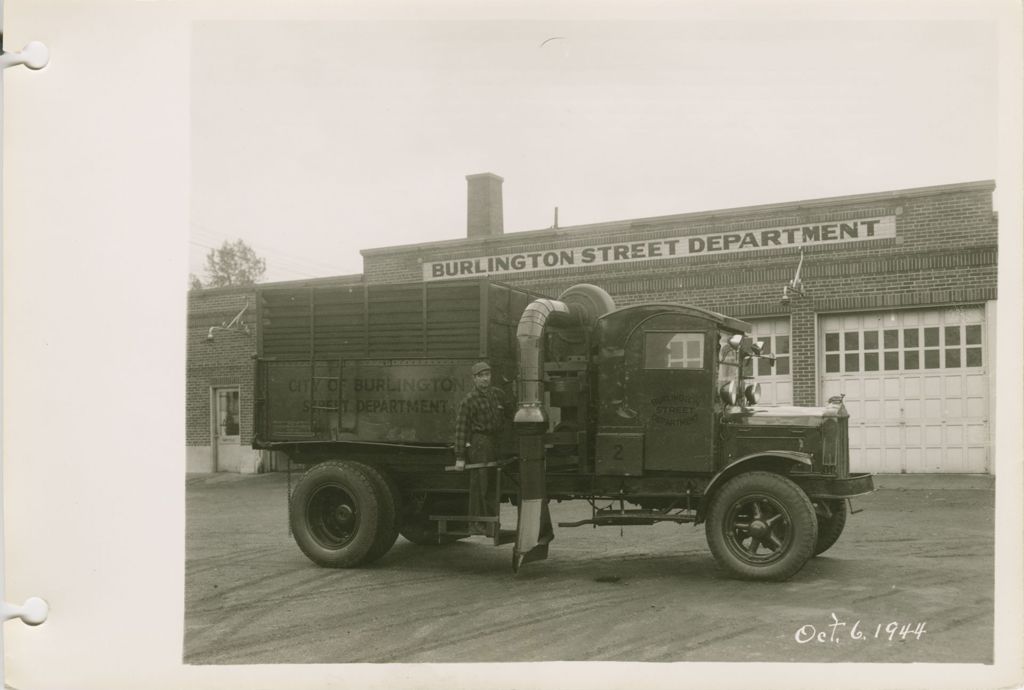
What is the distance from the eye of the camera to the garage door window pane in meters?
7.21

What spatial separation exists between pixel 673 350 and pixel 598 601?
6.86 ft

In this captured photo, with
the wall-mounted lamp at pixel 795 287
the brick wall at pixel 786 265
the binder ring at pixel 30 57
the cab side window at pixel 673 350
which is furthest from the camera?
the wall-mounted lamp at pixel 795 287

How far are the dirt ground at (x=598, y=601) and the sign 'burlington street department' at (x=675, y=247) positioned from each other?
11.3 feet

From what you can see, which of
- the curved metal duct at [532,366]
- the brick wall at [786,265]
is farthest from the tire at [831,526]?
the curved metal duct at [532,366]

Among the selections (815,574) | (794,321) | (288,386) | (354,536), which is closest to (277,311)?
(288,386)

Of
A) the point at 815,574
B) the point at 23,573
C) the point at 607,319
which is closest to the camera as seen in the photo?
the point at 23,573

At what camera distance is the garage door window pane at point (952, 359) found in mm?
7209

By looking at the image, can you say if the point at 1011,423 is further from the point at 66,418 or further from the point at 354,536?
the point at 66,418

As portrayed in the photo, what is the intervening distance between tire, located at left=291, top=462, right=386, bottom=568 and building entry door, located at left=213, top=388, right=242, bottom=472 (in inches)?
36.2

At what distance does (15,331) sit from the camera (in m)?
5.23

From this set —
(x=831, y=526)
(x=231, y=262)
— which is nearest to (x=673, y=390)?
(x=831, y=526)

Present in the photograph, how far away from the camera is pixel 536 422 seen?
6.48 metres

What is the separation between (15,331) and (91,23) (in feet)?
6.14

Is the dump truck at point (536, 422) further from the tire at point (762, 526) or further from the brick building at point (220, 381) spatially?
the brick building at point (220, 381)
